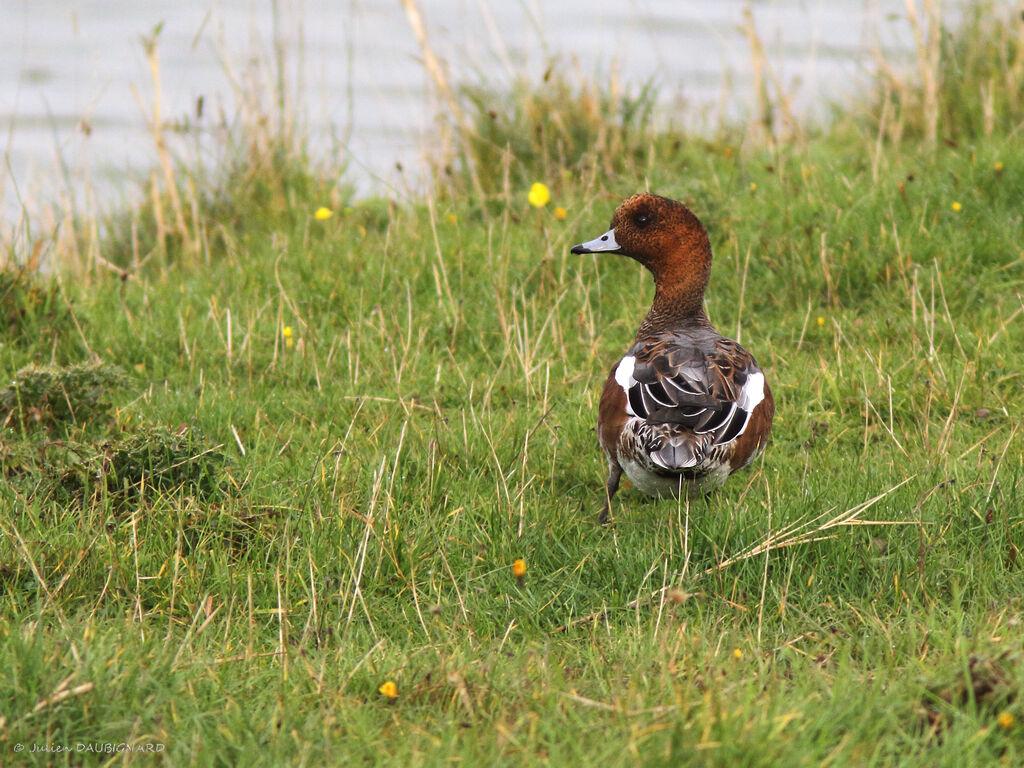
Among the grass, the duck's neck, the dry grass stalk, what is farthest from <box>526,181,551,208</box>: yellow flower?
the dry grass stalk

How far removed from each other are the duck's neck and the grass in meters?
0.47

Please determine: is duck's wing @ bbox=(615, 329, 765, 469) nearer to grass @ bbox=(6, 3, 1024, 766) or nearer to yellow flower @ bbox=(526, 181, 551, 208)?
grass @ bbox=(6, 3, 1024, 766)

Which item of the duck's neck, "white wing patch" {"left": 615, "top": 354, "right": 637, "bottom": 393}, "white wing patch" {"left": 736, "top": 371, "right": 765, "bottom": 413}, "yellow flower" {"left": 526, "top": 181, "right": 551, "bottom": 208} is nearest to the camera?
"white wing patch" {"left": 736, "top": 371, "right": 765, "bottom": 413}

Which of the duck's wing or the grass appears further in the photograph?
the duck's wing

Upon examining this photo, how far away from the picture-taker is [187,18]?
14906 millimetres

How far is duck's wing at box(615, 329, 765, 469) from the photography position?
3840 millimetres

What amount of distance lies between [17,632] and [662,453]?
6.61 feet

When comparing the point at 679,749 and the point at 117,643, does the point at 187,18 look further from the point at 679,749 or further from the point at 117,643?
the point at 679,749

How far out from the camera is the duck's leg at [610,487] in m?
4.17

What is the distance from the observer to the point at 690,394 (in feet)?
12.9

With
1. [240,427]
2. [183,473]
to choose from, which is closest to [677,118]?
[240,427]

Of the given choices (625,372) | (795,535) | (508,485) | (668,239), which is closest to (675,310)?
(668,239)

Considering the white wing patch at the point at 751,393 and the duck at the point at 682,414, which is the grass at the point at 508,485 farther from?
the white wing patch at the point at 751,393

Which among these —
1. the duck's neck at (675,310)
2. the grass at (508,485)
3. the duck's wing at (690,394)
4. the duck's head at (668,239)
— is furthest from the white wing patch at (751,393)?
the duck's head at (668,239)
